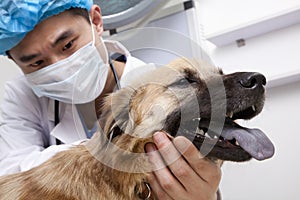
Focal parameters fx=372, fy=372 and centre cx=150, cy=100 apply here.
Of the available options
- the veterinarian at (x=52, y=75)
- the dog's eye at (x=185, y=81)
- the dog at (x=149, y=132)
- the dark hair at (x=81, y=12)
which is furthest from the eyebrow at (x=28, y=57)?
the dog's eye at (x=185, y=81)

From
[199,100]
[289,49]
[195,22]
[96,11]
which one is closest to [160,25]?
[195,22]

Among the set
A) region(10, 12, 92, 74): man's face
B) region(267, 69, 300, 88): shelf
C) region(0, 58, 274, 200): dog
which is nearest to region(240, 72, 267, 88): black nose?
region(0, 58, 274, 200): dog

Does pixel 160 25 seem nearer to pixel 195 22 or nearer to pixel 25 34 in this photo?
pixel 195 22

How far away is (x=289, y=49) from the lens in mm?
1424

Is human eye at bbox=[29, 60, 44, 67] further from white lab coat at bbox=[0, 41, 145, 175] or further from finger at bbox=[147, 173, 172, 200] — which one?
finger at bbox=[147, 173, 172, 200]

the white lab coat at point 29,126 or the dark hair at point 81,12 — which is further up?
the dark hair at point 81,12

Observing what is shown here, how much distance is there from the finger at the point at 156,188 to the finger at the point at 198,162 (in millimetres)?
87

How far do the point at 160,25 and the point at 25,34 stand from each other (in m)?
0.60

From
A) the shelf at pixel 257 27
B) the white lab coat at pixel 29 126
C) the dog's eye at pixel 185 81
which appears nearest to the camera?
the dog's eye at pixel 185 81

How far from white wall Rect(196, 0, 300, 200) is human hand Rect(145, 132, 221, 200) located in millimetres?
614

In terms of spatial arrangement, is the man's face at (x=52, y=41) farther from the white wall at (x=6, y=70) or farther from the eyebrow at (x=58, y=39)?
the white wall at (x=6, y=70)

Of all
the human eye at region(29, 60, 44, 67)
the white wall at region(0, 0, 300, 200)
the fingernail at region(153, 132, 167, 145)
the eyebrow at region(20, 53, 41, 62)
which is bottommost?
the white wall at region(0, 0, 300, 200)

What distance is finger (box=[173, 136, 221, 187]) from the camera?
2.57 feet

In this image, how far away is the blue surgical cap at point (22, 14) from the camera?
1.00m
